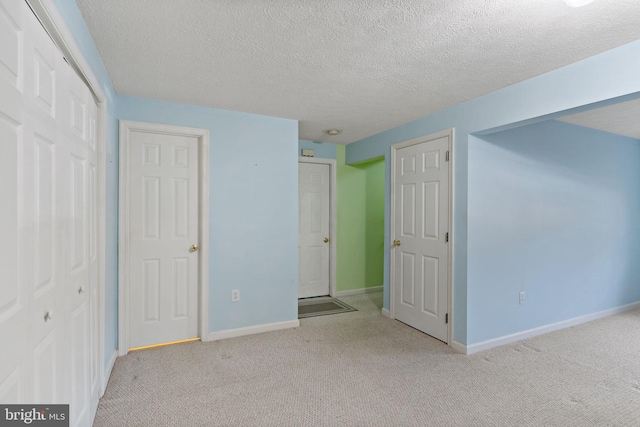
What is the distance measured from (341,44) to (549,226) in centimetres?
301

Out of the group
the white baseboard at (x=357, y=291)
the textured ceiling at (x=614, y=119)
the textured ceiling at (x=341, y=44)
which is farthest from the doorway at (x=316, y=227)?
the textured ceiling at (x=614, y=119)

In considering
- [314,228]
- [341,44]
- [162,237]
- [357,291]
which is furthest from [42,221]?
[357,291]

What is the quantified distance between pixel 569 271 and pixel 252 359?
3534 millimetres

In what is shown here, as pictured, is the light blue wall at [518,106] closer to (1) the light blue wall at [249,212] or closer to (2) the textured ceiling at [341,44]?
(2) the textured ceiling at [341,44]

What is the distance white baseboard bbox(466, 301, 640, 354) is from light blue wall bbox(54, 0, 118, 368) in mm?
3031

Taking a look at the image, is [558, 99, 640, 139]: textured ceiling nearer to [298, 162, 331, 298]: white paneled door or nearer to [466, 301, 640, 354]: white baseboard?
[466, 301, 640, 354]: white baseboard

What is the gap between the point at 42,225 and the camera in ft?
3.97

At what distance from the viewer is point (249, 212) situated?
328 centimetres

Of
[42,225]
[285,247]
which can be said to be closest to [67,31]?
[42,225]

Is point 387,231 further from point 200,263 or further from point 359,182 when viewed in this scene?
point 200,263

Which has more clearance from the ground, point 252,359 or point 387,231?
point 387,231

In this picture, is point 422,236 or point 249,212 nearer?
point 249,212

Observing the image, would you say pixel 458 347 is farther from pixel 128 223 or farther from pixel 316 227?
pixel 128 223

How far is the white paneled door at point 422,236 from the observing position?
3.15 m
